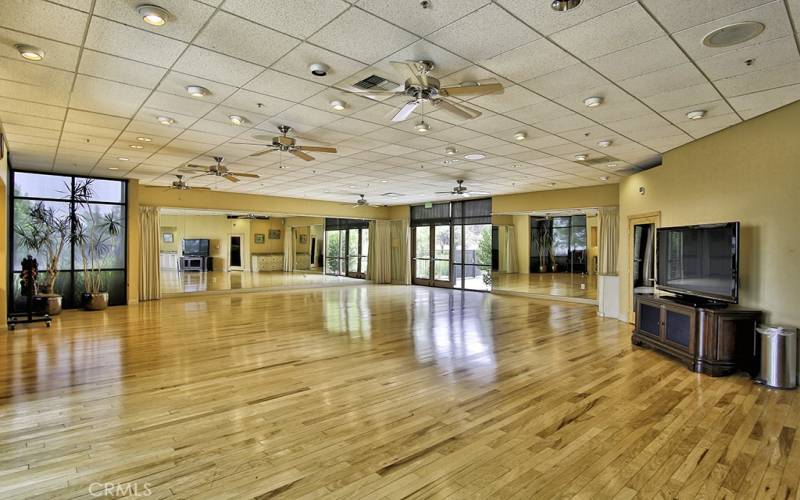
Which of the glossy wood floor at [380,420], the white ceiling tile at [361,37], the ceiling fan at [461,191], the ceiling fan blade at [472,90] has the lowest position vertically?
the glossy wood floor at [380,420]

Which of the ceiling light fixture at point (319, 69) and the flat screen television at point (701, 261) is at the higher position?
the ceiling light fixture at point (319, 69)

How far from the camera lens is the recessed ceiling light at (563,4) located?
274 centimetres

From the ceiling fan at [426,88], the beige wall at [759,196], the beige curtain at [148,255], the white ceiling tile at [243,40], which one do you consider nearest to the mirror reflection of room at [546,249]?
the beige wall at [759,196]

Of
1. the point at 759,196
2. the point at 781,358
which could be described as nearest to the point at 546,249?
the point at 759,196

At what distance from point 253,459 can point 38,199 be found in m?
10.0

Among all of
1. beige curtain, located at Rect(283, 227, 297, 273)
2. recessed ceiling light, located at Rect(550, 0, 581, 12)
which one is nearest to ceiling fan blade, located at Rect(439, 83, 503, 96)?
recessed ceiling light, located at Rect(550, 0, 581, 12)

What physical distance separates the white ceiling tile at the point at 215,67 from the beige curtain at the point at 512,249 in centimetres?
1390

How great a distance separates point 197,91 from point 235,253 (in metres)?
19.7

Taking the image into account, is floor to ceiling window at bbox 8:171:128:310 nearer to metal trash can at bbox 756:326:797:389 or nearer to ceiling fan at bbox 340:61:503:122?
ceiling fan at bbox 340:61:503:122

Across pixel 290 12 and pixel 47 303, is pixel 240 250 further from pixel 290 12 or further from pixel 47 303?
pixel 290 12

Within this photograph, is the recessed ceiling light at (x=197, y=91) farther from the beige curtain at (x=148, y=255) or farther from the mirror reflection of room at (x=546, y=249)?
the mirror reflection of room at (x=546, y=249)

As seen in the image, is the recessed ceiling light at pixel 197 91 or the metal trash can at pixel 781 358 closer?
the recessed ceiling light at pixel 197 91

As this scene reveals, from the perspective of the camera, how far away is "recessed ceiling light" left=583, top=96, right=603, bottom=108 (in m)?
4.63

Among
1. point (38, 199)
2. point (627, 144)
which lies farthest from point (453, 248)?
point (38, 199)
